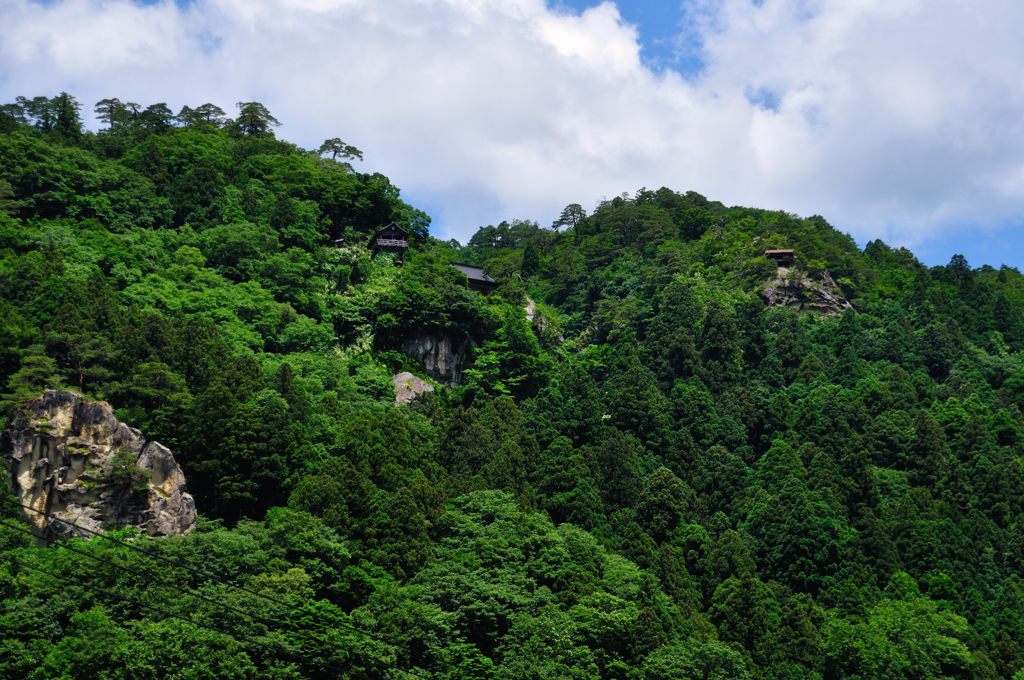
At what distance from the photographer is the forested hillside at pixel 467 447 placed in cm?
3475

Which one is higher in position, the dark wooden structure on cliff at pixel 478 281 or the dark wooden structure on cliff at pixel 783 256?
the dark wooden structure on cliff at pixel 783 256

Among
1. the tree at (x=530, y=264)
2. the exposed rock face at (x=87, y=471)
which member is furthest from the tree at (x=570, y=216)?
the exposed rock face at (x=87, y=471)

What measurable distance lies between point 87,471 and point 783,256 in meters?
54.9

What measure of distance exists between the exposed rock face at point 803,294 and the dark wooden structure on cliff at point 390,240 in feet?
82.9

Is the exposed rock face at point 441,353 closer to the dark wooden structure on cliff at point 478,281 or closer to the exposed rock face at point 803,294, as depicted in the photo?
the dark wooden structure on cliff at point 478,281

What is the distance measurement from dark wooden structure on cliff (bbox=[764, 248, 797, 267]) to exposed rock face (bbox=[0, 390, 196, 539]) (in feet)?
170

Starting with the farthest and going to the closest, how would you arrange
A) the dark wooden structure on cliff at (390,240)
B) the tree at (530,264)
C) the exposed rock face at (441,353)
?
the tree at (530,264) → the dark wooden structure on cliff at (390,240) → the exposed rock face at (441,353)

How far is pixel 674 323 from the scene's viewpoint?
6750cm

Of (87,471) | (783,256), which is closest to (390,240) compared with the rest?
(783,256)

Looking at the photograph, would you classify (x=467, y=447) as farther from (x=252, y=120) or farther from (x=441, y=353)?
(x=252, y=120)

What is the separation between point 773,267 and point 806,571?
109ft

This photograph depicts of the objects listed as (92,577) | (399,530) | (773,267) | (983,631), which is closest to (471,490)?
(399,530)

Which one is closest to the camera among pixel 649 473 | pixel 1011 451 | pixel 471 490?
pixel 471 490

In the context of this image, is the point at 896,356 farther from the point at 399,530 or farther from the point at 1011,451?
the point at 399,530
